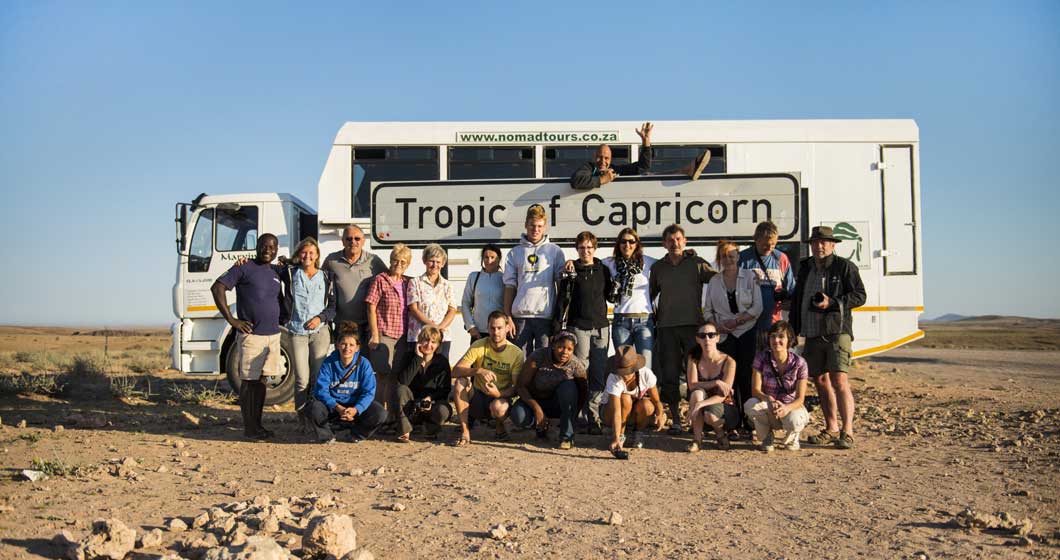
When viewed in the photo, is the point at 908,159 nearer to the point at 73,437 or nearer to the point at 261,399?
the point at 261,399

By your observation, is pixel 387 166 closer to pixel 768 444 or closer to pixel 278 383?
pixel 278 383

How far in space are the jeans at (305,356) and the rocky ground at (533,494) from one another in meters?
0.47

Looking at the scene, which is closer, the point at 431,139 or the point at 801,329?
the point at 801,329

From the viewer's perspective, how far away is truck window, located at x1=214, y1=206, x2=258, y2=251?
32.9 feet

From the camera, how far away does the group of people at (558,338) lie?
6.25 metres

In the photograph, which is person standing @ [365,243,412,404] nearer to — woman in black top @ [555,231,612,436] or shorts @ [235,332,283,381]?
shorts @ [235,332,283,381]

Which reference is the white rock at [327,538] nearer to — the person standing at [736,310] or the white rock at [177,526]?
the white rock at [177,526]

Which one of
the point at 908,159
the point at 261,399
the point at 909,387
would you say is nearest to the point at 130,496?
the point at 261,399

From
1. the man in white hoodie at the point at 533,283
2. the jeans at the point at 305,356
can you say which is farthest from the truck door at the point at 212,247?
the man in white hoodie at the point at 533,283

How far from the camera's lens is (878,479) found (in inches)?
199

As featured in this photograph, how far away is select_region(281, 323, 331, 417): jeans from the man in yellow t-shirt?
1.27 metres

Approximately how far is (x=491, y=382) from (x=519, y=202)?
2734 millimetres

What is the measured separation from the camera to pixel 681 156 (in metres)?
9.41

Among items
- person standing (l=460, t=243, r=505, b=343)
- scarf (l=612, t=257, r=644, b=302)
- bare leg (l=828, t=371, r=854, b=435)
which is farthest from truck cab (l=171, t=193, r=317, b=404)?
bare leg (l=828, t=371, r=854, b=435)
